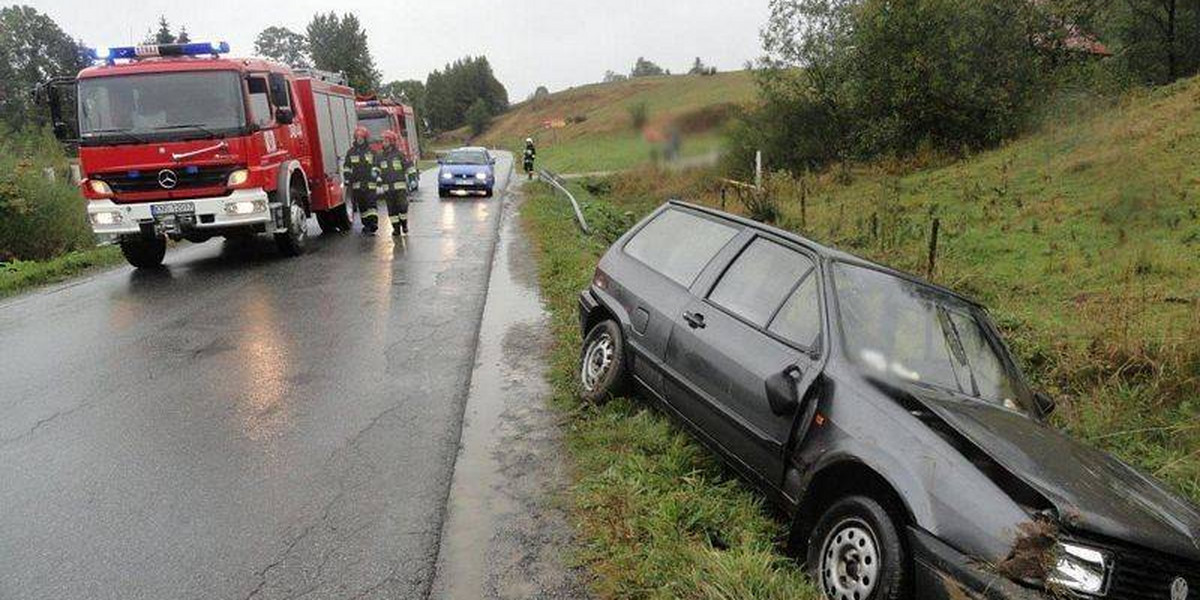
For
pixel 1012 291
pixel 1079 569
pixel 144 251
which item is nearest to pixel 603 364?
pixel 1079 569

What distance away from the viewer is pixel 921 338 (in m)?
3.91

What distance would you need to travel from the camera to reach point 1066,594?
2576mm

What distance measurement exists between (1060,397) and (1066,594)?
12.5 feet

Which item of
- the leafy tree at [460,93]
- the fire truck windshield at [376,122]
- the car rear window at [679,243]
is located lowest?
the car rear window at [679,243]

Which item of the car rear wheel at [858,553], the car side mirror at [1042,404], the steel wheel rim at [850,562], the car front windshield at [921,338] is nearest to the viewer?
the car rear wheel at [858,553]

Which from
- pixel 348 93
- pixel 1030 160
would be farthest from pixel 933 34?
pixel 348 93

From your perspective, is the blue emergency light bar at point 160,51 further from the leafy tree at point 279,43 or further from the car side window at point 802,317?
the leafy tree at point 279,43

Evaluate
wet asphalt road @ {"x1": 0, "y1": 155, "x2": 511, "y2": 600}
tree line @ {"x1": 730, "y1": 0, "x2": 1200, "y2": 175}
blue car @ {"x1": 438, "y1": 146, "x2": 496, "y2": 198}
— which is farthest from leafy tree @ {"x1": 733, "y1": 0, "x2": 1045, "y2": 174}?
wet asphalt road @ {"x1": 0, "y1": 155, "x2": 511, "y2": 600}

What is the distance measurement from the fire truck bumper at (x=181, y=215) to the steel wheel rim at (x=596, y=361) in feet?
21.2

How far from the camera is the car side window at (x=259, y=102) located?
10109mm

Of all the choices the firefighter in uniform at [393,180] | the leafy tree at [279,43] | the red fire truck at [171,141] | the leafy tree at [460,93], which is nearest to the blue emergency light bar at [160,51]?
the red fire truck at [171,141]

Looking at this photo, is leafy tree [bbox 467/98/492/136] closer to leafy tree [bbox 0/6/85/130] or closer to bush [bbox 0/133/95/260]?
leafy tree [bbox 0/6/85/130]

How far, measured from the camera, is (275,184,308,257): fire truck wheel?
36.0ft

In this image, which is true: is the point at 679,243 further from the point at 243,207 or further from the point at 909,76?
the point at 909,76
